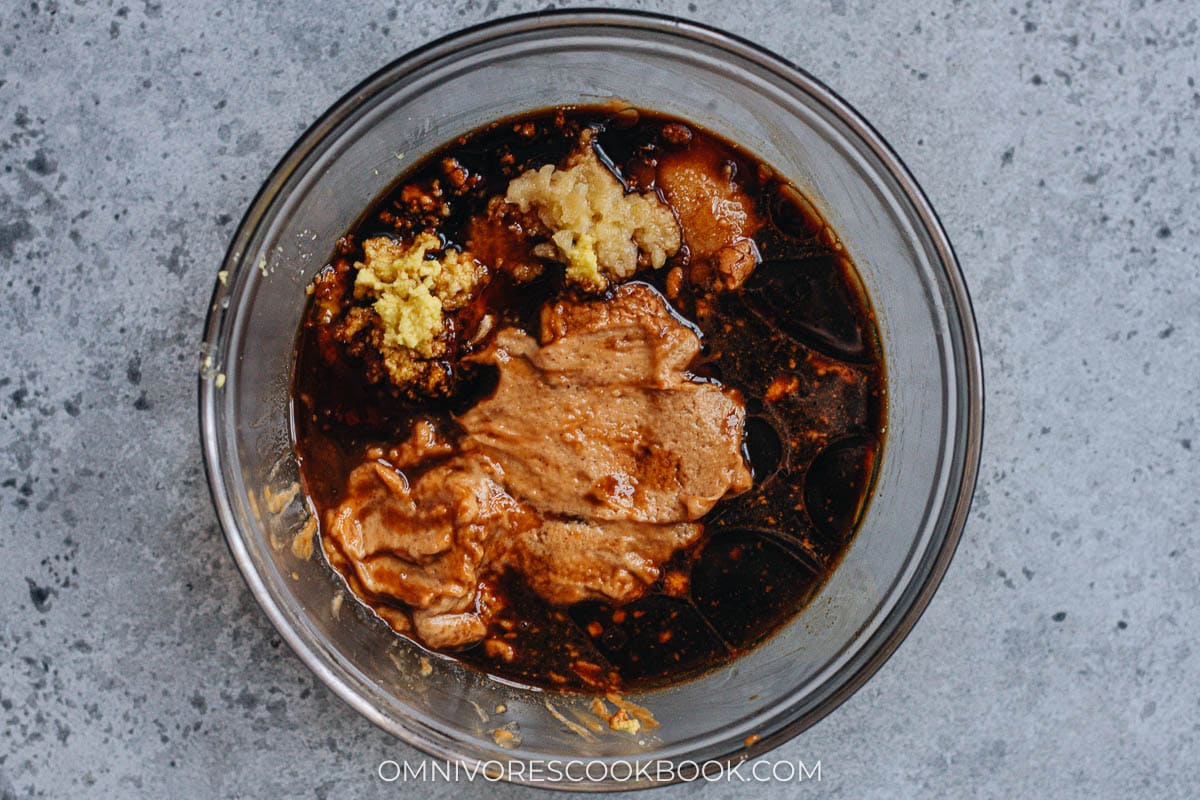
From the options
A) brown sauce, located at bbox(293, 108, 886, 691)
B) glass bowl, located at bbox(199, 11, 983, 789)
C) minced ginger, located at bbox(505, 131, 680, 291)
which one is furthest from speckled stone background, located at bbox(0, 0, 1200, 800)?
minced ginger, located at bbox(505, 131, 680, 291)

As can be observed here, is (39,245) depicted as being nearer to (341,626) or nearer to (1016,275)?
(341,626)

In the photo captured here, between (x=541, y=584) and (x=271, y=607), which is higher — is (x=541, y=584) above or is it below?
above

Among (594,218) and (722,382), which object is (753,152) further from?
(722,382)

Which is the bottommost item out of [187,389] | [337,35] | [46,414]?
[46,414]

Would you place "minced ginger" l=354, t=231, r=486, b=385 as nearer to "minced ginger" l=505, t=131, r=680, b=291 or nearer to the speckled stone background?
"minced ginger" l=505, t=131, r=680, b=291

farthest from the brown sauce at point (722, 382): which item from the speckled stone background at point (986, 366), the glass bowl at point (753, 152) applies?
the speckled stone background at point (986, 366)

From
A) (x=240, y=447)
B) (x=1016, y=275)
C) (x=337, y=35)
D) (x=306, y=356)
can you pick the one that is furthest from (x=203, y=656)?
(x=1016, y=275)
